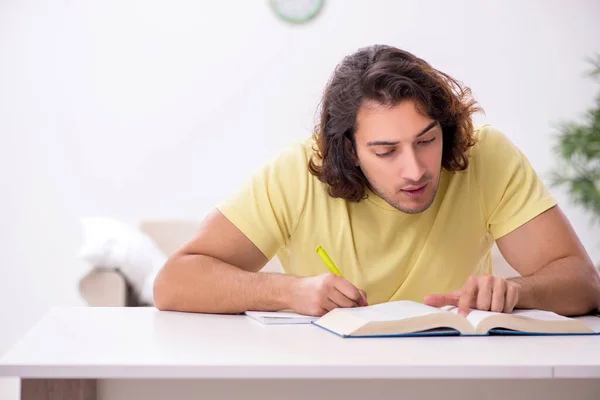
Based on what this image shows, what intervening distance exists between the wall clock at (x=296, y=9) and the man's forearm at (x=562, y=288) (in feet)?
8.43

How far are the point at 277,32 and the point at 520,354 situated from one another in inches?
121

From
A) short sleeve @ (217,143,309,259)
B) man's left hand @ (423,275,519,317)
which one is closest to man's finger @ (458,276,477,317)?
man's left hand @ (423,275,519,317)

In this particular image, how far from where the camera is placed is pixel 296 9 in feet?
12.7

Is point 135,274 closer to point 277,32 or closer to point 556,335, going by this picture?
point 277,32

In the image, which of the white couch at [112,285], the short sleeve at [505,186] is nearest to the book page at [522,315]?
the short sleeve at [505,186]

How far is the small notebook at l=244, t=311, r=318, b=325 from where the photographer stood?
1.33 metres

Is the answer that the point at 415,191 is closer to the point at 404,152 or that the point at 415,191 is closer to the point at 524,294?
the point at 404,152

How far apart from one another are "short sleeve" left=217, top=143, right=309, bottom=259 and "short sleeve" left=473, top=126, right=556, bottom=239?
1.29 ft

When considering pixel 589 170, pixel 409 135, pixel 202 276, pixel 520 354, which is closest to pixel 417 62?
pixel 409 135

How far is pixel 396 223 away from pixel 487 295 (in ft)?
1.47

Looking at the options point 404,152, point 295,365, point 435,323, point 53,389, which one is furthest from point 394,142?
point 53,389

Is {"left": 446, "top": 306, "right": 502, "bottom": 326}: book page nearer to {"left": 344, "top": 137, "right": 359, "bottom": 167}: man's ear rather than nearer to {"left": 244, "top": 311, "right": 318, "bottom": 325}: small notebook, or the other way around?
{"left": 244, "top": 311, "right": 318, "bottom": 325}: small notebook

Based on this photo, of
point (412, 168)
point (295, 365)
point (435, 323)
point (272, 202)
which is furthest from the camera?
point (272, 202)

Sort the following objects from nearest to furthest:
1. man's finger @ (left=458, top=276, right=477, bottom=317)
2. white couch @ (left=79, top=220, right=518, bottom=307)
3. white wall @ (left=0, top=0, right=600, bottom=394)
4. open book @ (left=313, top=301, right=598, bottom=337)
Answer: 1. open book @ (left=313, top=301, right=598, bottom=337)
2. man's finger @ (left=458, top=276, right=477, bottom=317)
3. white couch @ (left=79, top=220, right=518, bottom=307)
4. white wall @ (left=0, top=0, right=600, bottom=394)
